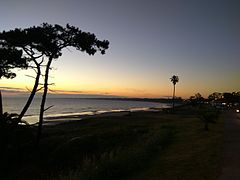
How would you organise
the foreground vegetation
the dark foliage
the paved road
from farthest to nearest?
the dark foliage < the foreground vegetation < the paved road

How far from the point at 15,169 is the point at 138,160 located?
301 inches

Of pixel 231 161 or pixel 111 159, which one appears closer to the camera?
pixel 111 159

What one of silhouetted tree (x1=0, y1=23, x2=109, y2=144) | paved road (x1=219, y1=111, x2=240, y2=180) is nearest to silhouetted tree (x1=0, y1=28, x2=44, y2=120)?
silhouetted tree (x1=0, y1=23, x2=109, y2=144)

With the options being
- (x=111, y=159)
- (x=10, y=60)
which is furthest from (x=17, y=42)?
(x=111, y=159)

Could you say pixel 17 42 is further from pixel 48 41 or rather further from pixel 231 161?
pixel 231 161

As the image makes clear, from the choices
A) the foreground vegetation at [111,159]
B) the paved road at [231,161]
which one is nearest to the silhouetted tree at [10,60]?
the foreground vegetation at [111,159]

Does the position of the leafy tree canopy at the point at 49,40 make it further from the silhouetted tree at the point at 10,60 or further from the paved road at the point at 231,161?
the paved road at the point at 231,161

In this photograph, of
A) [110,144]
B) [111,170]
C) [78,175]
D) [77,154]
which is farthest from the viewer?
[110,144]

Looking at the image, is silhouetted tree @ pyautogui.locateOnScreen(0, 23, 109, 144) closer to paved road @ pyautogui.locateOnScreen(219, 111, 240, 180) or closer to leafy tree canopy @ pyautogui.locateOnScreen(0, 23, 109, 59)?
leafy tree canopy @ pyautogui.locateOnScreen(0, 23, 109, 59)

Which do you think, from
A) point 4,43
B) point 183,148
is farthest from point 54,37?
point 183,148

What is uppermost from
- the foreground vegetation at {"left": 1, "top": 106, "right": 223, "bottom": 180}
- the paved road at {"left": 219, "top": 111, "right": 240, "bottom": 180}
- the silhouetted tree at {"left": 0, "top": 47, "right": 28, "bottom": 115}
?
the silhouetted tree at {"left": 0, "top": 47, "right": 28, "bottom": 115}

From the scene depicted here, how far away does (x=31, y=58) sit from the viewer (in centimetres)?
1933

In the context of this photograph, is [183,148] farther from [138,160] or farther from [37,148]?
[37,148]

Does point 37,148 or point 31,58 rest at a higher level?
point 31,58
